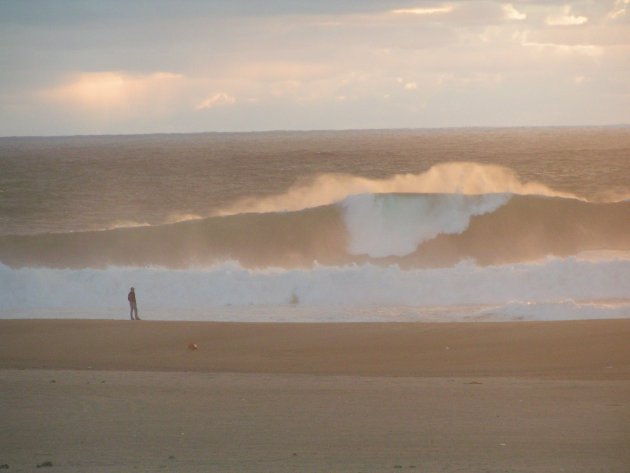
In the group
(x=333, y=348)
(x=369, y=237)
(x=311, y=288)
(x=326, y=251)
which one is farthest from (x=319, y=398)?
(x=369, y=237)

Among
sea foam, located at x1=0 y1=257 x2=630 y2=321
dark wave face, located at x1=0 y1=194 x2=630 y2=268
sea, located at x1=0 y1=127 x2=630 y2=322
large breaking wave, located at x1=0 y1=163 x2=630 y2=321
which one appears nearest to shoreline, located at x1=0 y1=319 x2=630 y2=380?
sea, located at x1=0 y1=127 x2=630 y2=322

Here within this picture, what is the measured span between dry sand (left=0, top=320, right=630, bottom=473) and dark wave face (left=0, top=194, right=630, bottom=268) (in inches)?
468

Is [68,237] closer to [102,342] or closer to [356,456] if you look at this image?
[102,342]

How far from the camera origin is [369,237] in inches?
1147

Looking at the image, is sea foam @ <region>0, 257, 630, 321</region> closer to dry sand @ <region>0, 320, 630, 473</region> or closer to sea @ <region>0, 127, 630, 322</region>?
sea @ <region>0, 127, 630, 322</region>

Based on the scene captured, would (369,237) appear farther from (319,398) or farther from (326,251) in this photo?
(319,398)

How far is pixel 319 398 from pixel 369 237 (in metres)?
20.2

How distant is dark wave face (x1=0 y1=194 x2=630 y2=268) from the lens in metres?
26.5

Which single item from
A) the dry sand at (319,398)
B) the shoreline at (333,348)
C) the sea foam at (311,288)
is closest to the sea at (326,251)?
the sea foam at (311,288)

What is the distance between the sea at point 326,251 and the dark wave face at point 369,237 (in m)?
0.07

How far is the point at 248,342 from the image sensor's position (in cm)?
1339

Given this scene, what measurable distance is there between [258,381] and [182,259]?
1613 centimetres

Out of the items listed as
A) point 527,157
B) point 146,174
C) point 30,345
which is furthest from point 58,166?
point 30,345

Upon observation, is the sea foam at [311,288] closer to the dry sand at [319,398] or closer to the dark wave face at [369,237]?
the dark wave face at [369,237]
